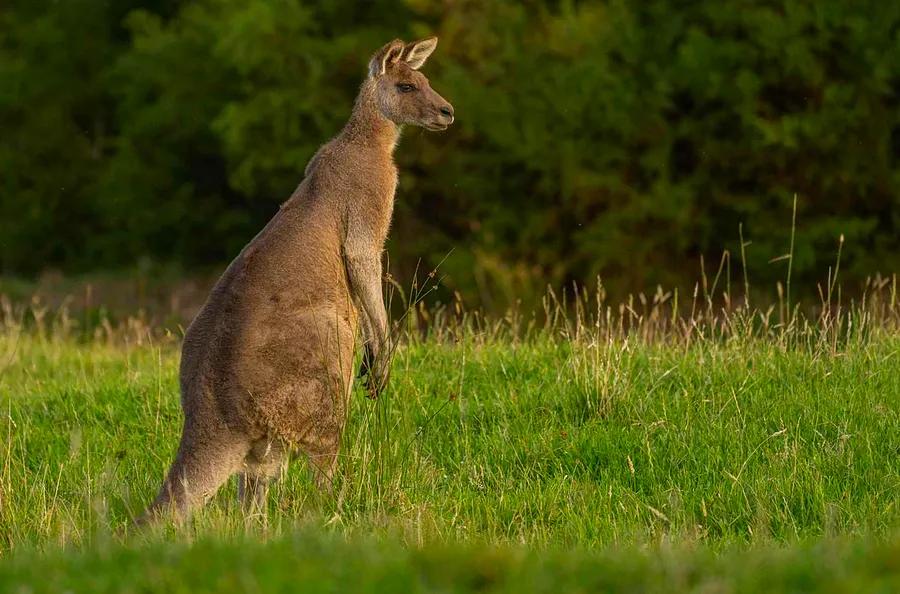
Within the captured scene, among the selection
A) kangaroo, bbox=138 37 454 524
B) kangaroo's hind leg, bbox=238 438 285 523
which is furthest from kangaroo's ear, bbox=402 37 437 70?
kangaroo's hind leg, bbox=238 438 285 523

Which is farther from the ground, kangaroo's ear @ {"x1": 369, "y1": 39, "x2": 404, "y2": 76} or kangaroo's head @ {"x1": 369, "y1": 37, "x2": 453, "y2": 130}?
kangaroo's ear @ {"x1": 369, "y1": 39, "x2": 404, "y2": 76}

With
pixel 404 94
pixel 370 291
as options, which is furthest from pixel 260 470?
pixel 404 94

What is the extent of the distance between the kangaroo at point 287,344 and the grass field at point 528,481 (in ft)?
0.63

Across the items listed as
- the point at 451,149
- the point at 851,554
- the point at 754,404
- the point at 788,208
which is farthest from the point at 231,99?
the point at 851,554

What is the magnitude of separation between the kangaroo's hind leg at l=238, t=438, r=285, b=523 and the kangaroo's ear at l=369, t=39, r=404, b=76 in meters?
2.79

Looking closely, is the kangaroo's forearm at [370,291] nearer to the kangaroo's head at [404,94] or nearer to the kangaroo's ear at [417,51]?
the kangaroo's head at [404,94]

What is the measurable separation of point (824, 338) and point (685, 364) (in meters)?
0.93

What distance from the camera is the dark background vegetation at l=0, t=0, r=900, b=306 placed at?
66.8ft

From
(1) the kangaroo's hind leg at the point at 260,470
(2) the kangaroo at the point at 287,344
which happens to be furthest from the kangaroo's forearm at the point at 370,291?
(1) the kangaroo's hind leg at the point at 260,470

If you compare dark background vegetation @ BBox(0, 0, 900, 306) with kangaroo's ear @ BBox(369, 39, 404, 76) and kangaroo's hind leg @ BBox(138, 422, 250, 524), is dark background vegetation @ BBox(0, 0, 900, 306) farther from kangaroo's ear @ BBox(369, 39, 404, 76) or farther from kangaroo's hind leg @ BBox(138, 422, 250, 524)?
kangaroo's hind leg @ BBox(138, 422, 250, 524)

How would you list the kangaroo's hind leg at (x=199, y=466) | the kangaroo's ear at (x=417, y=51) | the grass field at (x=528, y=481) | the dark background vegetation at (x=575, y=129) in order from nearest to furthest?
the grass field at (x=528, y=481)
the kangaroo's hind leg at (x=199, y=466)
the kangaroo's ear at (x=417, y=51)
the dark background vegetation at (x=575, y=129)

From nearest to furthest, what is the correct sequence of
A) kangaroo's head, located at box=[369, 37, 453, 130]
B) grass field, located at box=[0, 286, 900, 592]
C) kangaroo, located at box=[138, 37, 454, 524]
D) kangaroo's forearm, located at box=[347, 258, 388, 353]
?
grass field, located at box=[0, 286, 900, 592]
kangaroo, located at box=[138, 37, 454, 524]
kangaroo's forearm, located at box=[347, 258, 388, 353]
kangaroo's head, located at box=[369, 37, 453, 130]

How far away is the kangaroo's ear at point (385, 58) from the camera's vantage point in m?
8.67

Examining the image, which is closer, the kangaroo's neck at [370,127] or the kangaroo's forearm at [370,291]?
the kangaroo's forearm at [370,291]
